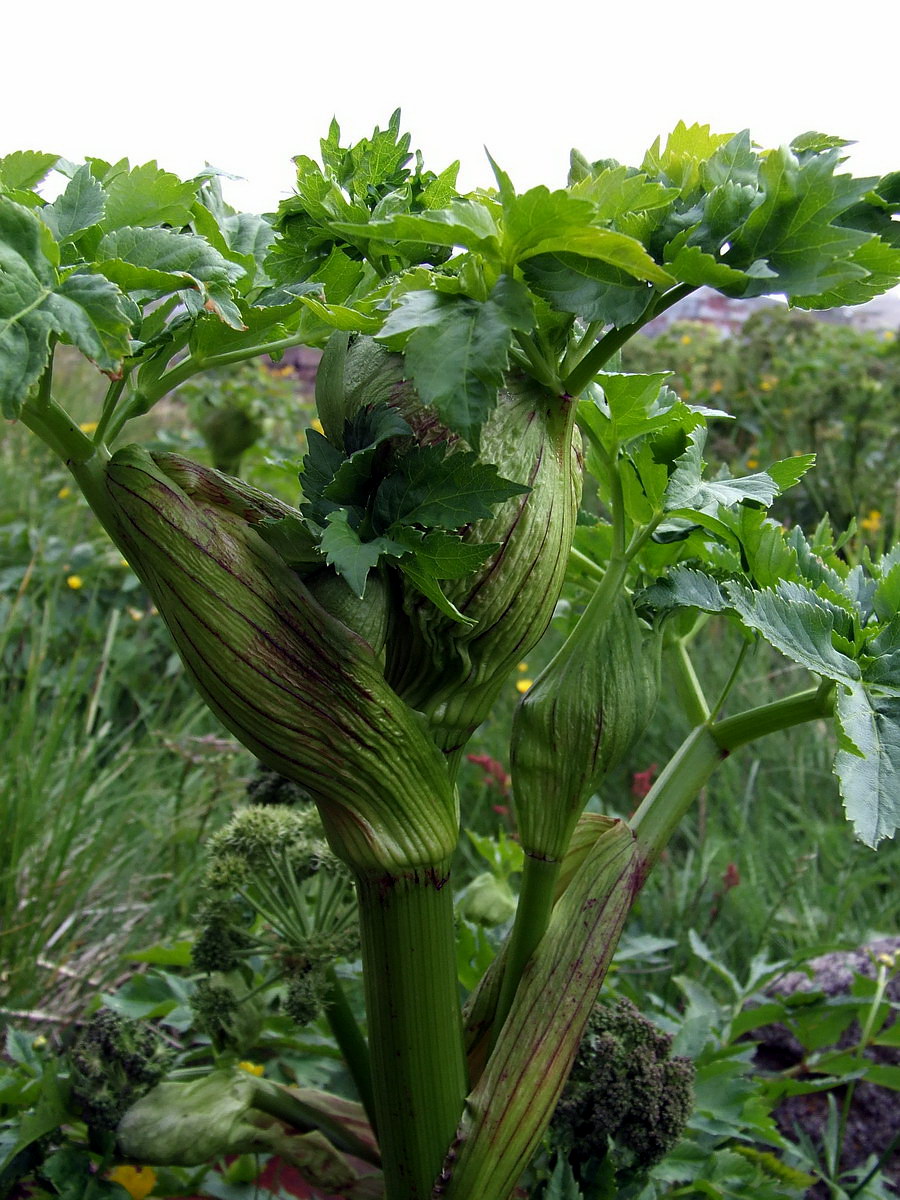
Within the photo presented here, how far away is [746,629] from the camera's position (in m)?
0.86

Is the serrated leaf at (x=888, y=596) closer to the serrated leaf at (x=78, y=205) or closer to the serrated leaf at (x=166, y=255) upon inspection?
the serrated leaf at (x=166, y=255)

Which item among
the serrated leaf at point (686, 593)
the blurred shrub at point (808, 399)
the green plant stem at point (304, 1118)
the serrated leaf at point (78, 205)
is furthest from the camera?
the blurred shrub at point (808, 399)

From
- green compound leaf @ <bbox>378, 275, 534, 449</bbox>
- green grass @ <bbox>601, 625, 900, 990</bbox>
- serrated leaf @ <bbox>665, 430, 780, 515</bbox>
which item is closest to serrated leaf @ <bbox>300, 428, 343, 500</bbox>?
green compound leaf @ <bbox>378, 275, 534, 449</bbox>

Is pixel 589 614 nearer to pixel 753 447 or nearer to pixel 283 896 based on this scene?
pixel 283 896

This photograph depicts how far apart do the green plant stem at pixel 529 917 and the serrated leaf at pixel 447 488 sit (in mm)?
296

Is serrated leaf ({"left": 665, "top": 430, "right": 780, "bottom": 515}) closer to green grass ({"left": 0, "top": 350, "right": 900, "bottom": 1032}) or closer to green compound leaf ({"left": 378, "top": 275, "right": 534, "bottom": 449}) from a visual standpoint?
green compound leaf ({"left": 378, "top": 275, "right": 534, "bottom": 449})

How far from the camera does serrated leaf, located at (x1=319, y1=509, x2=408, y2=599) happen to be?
0.64m

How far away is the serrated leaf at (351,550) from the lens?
64cm

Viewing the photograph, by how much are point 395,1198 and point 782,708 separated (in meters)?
0.47

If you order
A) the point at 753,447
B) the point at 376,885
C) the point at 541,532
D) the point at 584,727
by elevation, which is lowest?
the point at 376,885

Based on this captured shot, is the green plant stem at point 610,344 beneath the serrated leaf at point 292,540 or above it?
above

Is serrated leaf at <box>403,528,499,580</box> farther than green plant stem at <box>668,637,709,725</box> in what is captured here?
No

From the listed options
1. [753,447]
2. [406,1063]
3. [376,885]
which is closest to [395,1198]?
[406,1063]

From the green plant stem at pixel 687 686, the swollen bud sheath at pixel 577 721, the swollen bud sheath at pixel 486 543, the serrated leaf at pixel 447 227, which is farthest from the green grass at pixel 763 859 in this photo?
the serrated leaf at pixel 447 227
